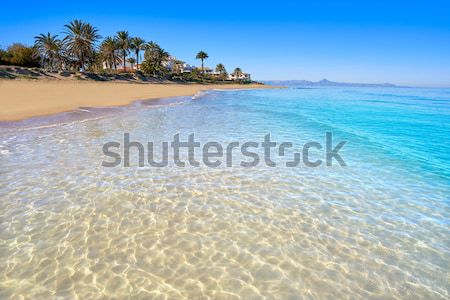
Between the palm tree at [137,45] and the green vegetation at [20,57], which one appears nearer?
the green vegetation at [20,57]

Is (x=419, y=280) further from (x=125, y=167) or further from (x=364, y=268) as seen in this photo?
(x=125, y=167)

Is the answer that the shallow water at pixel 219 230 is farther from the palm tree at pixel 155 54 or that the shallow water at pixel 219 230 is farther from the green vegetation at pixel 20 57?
the palm tree at pixel 155 54

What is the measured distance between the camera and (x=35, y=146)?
8.84 metres

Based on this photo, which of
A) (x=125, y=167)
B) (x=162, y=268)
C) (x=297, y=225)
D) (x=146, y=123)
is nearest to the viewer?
(x=162, y=268)

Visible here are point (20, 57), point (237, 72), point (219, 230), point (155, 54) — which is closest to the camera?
point (219, 230)

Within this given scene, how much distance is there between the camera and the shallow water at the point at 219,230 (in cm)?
336

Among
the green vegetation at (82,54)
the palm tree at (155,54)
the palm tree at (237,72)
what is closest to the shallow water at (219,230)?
the green vegetation at (82,54)

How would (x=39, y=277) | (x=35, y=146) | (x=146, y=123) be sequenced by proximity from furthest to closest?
(x=146, y=123)
(x=35, y=146)
(x=39, y=277)

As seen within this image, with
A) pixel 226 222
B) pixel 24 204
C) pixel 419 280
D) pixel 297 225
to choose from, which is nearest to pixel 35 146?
pixel 24 204

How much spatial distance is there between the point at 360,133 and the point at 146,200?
12.7 m

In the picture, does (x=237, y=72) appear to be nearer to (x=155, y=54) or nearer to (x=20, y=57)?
(x=155, y=54)

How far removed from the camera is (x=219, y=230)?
14.9ft

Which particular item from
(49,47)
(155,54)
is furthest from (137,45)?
(49,47)

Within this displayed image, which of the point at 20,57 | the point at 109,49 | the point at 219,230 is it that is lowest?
the point at 219,230
